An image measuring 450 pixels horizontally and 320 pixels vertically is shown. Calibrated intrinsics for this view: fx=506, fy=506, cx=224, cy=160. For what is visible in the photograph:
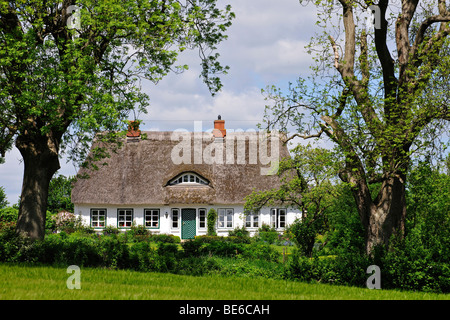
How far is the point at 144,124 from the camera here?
56.6 feet

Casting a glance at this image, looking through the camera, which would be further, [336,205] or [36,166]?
[336,205]

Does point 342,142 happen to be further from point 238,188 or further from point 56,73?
point 238,188

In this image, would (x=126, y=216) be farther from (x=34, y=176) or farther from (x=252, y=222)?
(x=34, y=176)

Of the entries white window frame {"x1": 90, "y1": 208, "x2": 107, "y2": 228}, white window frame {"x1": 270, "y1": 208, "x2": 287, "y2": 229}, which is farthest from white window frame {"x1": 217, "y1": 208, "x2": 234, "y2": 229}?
white window frame {"x1": 90, "y1": 208, "x2": 107, "y2": 228}

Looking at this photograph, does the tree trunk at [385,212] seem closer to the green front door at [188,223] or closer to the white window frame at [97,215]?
the green front door at [188,223]

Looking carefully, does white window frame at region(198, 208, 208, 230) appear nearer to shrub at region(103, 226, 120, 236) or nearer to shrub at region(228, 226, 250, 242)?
shrub at region(228, 226, 250, 242)

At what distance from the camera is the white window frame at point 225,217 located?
125 feet

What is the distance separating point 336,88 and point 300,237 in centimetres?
769

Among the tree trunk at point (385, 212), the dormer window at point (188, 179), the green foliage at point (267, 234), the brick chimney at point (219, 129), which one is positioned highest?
the brick chimney at point (219, 129)

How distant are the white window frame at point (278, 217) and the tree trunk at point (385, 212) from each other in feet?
73.1

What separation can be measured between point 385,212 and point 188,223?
2429 cm

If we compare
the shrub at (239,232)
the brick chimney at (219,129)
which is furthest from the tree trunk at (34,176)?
the brick chimney at (219,129)

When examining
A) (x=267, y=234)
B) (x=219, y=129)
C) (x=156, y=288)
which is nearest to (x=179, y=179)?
(x=219, y=129)
